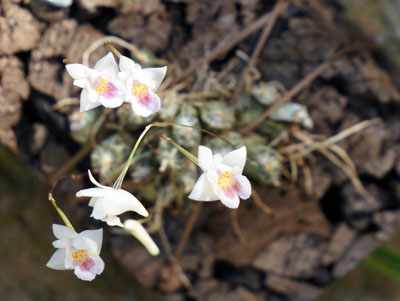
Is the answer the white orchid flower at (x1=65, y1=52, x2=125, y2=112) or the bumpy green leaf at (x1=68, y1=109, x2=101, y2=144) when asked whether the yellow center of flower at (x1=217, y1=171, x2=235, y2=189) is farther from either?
the bumpy green leaf at (x1=68, y1=109, x2=101, y2=144)

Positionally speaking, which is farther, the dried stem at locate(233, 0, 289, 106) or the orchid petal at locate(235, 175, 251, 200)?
the dried stem at locate(233, 0, 289, 106)

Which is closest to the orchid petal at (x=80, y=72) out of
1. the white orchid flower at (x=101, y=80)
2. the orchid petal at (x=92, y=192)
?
the white orchid flower at (x=101, y=80)

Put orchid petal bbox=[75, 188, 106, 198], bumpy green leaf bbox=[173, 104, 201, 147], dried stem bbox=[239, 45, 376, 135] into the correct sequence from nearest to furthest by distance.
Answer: orchid petal bbox=[75, 188, 106, 198] → bumpy green leaf bbox=[173, 104, 201, 147] → dried stem bbox=[239, 45, 376, 135]

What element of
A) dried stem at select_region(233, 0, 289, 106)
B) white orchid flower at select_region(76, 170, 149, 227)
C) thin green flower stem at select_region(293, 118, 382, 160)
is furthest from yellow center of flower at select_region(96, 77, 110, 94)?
thin green flower stem at select_region(293, 118, 382, 160)

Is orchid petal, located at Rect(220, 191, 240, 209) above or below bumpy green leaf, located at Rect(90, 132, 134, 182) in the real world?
above

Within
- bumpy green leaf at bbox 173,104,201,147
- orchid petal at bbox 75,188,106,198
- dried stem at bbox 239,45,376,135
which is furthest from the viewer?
dried stem at bbox 239,45,376,135

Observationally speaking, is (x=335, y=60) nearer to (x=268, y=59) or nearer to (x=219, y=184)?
(x=268, y=59)

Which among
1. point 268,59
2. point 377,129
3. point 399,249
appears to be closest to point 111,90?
point 268,59

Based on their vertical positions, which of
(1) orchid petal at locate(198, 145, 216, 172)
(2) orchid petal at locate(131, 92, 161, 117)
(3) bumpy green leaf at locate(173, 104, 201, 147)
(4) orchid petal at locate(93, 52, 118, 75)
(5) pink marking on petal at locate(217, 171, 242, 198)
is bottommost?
(3) bumpy green leaf at locate(173, 104, 201, 147)
